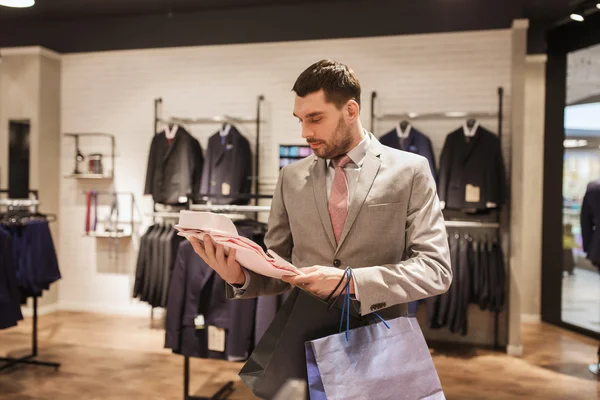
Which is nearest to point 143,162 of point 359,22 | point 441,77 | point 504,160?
point 359,22

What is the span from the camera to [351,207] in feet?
4.24

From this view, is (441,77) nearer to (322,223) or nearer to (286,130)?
(286,130)

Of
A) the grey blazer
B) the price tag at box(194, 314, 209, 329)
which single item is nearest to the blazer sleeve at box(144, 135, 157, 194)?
the price tag at box(194, 314, 209, 329)

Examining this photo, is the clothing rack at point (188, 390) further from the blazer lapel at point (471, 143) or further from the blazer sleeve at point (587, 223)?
the blazer sleeve at point (587, 223)

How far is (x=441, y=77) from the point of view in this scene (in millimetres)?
5000

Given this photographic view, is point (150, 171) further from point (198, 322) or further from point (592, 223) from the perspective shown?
point (592, 223)

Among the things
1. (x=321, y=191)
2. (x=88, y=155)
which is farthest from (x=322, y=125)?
(x=88, y=155)

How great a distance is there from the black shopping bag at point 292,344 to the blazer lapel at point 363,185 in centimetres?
18

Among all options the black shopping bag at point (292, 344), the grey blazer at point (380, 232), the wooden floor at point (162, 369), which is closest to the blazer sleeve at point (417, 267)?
the grey blazer at point (380, 232)

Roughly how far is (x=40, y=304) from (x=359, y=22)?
16.0 ft

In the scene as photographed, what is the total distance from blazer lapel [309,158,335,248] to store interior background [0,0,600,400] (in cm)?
381

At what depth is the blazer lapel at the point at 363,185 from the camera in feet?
4.22

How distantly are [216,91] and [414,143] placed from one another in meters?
2.32

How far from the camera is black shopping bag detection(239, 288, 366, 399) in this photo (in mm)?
1166
